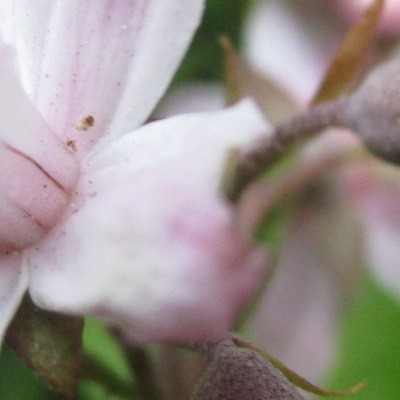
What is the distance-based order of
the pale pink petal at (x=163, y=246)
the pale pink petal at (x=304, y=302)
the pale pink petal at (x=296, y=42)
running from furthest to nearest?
the pale pink petal at (x=296, y=42)
the pale pink petal at (x=304, y=302)
the pale pink petal at (x=163, y=246)

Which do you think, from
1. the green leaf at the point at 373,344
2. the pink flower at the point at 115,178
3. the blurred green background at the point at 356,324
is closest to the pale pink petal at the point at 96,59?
the pink flower at the point at 115,178

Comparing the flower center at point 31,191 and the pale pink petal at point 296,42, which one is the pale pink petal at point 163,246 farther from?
the pale pink petal at point 296,42

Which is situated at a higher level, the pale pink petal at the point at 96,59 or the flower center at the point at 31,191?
the pale pink petal at the point at 96,59

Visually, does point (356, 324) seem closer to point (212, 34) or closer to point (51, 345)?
point (212, 34)

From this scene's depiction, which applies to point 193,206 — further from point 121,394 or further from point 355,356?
point 355,356

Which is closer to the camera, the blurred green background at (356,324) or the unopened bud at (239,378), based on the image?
the unopened bud at (239,378)

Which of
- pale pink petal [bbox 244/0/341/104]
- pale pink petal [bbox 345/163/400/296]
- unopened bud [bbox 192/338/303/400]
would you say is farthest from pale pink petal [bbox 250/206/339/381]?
unopened bud [bbox 192/338/303/400]

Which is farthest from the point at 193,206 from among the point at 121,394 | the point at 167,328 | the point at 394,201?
the point at 394,201

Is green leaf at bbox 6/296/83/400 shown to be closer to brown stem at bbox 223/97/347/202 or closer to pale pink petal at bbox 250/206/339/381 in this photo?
brown stem at bbox 223/97/347/202
